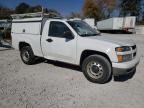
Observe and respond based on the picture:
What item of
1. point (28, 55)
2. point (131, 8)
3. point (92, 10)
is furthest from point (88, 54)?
point (131, 8)

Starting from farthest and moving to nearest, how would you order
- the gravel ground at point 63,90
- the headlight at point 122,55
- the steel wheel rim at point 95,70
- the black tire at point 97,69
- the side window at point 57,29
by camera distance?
the side window at point 57,29 < the steel wheel rim at point 95,70 < the black tire at point 97,69 < the headlight at point 122,55 < the gravel ground at point 63,90

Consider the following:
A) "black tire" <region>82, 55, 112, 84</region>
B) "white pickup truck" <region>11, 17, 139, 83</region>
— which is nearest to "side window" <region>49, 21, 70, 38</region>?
"white pickup truck" <region>11, 17, 139, 83</region>

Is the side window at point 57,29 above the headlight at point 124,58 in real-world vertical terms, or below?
above

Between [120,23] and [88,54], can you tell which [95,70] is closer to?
[88,54]

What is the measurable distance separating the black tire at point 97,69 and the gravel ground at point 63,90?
19cm

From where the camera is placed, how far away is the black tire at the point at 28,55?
23.6 ft

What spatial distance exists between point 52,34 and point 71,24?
83 cm

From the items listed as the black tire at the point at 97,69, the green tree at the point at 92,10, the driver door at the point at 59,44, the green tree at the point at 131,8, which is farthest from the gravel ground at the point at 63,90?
the green tree at the point at 131,8

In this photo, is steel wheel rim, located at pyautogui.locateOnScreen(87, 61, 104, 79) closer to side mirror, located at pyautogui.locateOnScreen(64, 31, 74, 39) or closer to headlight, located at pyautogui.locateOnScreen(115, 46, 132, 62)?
headlight, located at pyautogui.locateOnScreen(115, 46, 132, 62)

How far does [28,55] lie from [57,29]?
193 centimetres

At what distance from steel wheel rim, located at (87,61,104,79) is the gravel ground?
29 centimetres

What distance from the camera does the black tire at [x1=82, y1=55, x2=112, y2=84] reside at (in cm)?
504

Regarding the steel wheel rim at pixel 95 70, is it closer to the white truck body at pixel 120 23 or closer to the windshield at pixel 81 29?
the windshield at pixel 81 29

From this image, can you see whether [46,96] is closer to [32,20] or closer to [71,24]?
[71,24]
